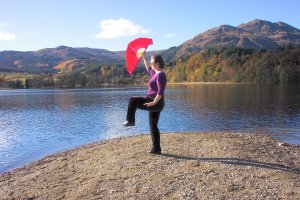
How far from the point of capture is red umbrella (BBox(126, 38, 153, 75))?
13.6 m

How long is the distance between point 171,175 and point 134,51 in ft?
15.7

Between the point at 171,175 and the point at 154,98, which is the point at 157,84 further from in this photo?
the point at 171,175

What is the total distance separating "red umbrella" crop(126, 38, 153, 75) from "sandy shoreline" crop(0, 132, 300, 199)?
342 cm

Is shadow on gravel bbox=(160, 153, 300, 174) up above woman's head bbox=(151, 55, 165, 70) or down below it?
below

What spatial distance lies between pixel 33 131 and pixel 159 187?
94.0 ft

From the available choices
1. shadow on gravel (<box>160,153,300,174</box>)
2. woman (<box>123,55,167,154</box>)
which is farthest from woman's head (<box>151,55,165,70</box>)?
shadow on gravel (<box>160,153,300,174</box>)

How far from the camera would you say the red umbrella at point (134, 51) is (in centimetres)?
1361

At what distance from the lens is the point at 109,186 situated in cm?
1104

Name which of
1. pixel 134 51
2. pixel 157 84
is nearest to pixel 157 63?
pixel 157 84

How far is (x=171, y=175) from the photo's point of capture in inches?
450

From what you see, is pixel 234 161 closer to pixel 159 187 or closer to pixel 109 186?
pixel 159 187

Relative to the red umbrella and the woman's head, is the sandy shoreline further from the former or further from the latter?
the red umbrella

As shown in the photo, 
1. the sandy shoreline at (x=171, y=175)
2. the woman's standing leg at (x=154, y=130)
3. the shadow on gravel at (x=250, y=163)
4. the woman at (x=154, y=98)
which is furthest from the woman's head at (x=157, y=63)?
the shadow on gravel at (x=250, y=163)

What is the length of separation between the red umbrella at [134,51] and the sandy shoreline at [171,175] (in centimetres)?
342
